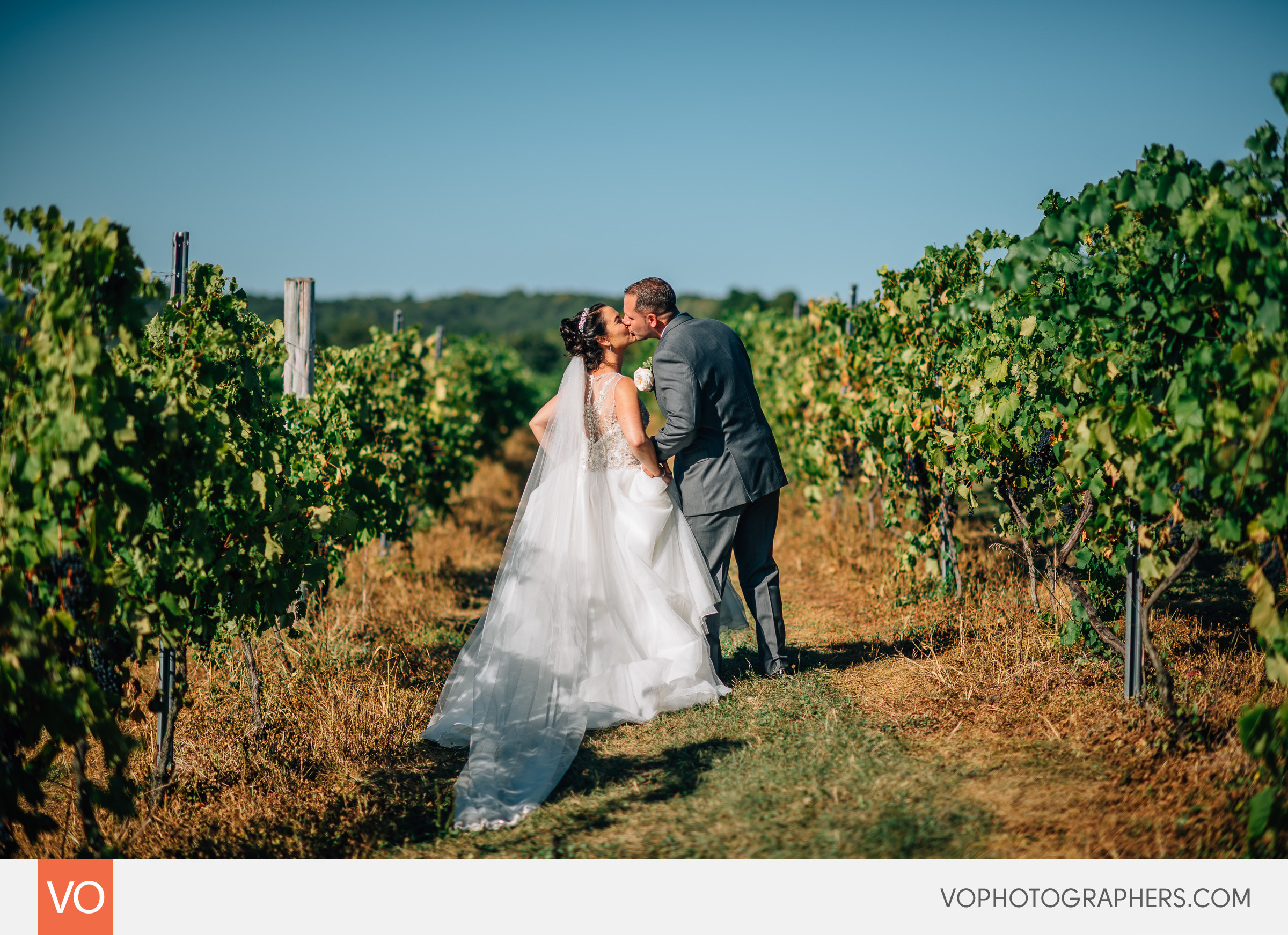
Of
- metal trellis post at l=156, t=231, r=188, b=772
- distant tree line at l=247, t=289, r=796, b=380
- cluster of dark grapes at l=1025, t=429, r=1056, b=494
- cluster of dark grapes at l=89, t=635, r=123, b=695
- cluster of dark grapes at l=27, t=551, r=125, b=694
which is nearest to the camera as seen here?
cluster of dark grapes at l=27, t=551, r=125, b=694

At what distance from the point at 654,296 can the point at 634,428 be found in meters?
0.68

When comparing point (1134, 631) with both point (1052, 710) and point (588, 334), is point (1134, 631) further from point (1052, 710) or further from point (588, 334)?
point (588, 334)

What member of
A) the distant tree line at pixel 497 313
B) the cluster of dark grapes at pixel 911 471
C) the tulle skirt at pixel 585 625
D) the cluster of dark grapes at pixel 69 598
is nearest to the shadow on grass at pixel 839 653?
the tulle skirt at pixel 585 625

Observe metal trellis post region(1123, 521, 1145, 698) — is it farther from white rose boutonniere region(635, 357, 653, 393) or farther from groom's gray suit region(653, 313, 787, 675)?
white rose boutonniere region(635, 357, 653, 393)

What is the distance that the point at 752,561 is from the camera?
457 centimetres

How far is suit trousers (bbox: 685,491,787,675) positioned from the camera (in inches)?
177

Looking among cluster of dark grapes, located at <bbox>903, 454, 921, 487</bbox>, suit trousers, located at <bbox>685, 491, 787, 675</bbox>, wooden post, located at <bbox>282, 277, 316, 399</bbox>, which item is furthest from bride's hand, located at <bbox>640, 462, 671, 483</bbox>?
wooden post, located at <bbox>282, 277, 316, 399</bbox>

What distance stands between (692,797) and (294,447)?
2.41m

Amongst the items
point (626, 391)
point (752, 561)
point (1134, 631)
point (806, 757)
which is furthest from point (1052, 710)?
point (626, 391)

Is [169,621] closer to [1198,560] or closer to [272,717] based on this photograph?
[272,717]

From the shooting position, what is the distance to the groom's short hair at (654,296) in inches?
177

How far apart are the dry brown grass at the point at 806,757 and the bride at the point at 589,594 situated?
0.68ft

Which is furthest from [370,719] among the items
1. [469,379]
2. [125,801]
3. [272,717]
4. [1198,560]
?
[469,379]
